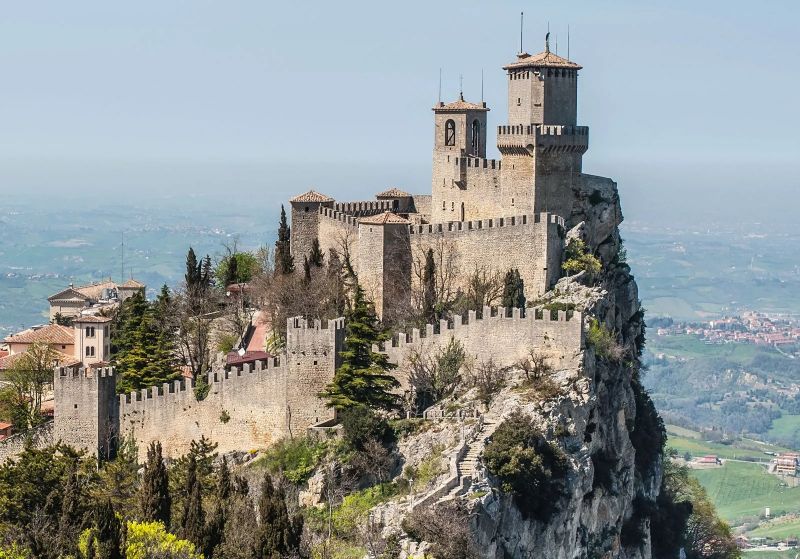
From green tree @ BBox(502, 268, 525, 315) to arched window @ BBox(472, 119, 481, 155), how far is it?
1123cm

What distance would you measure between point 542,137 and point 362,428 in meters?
18.5

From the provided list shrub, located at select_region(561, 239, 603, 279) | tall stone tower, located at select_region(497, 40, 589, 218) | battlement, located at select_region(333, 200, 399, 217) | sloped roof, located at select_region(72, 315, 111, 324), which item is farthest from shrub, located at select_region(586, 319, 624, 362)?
sloped roof, located at select_region(72, 315, 111, 324)

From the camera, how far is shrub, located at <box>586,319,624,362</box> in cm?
5856

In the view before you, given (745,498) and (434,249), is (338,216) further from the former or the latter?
(745,498)

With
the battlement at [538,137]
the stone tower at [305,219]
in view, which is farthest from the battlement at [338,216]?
the battlement at [538,137]

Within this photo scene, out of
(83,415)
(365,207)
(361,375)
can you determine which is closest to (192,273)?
(365,207)

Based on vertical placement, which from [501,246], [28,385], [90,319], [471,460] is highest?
[501,246]

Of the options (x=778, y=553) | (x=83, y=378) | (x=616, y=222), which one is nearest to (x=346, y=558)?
(x=83, y=378)

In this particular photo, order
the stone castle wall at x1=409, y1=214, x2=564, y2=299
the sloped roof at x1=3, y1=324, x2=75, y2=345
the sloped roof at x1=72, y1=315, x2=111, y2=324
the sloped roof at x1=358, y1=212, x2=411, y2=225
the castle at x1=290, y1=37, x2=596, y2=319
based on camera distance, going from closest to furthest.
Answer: the stone castle wall at x1=409, y1=214, x2=564, y2=299 → the castle at x1=290, y1=37, x2=596, y2=319 → the sloped roof at x1=358, y1=212, x2=411, y2=225 → the sloped roof at x1=72, y1=315, x2=111, y2=324 → the sloped roof at x1=3, y1=324, x2=75, y2=345

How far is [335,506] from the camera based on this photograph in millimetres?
53188

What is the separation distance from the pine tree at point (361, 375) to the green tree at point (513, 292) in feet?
20.2

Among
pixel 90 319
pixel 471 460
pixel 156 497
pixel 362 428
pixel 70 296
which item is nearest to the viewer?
pixel 156 497

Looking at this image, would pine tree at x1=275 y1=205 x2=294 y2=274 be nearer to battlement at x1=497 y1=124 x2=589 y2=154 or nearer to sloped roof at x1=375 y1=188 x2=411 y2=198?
sloped roof at x1=375 y1=188 x2=411 y2=198

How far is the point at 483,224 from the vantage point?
64500 mm
